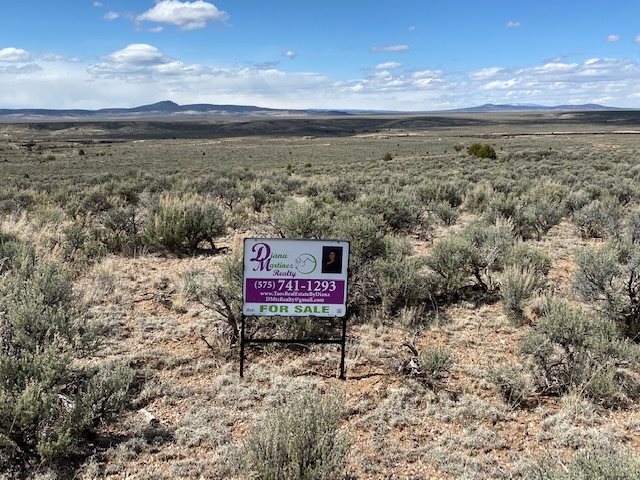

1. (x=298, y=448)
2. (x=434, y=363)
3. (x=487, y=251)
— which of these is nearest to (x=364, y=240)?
(x=487, y=251)

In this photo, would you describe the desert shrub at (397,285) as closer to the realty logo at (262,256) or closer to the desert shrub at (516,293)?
the desert shrub at (516,293)

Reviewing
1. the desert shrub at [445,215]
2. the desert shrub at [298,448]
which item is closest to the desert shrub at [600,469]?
the desert shrub at [298,448]

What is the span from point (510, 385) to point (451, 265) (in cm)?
260

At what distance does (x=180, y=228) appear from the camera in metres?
8.93

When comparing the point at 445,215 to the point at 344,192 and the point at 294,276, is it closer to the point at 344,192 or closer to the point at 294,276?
the point at 344,192

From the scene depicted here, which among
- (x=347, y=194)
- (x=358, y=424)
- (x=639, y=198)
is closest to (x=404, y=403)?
(x=358, y=424)

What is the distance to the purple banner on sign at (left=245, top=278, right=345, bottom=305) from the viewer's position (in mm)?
4641

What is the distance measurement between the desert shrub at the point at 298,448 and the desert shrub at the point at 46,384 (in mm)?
1343

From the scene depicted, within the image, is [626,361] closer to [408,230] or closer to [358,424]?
[358,424]

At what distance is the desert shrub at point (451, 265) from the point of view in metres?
7.02

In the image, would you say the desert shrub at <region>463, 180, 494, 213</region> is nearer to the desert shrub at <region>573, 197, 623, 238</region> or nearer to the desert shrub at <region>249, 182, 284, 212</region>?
the desert shrub at <region>573, 197, 623, 238</region>

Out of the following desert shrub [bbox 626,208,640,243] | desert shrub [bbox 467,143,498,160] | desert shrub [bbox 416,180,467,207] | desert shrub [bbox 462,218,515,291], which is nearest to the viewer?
desert shrub [bbox 462,218,515,291]

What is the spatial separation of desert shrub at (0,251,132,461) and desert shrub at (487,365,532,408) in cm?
324

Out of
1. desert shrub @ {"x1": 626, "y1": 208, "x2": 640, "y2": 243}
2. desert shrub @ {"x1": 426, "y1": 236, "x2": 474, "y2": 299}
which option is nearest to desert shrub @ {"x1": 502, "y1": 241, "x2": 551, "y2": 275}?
desert shrub @ {"x1": 426, "y1": 236, "x2": 474, "y2": 299}
